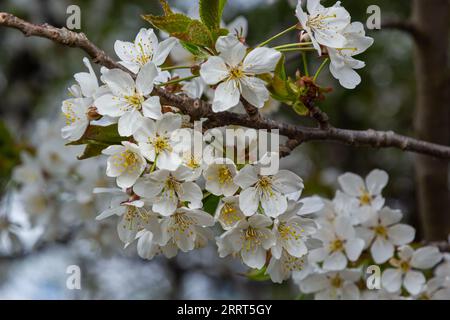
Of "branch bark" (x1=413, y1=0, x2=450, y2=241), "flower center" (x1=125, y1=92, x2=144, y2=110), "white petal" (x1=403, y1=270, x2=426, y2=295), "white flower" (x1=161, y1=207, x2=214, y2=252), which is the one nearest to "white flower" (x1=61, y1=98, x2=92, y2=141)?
"flower center" (x1=125, y1=92, x2=144, y2=110)

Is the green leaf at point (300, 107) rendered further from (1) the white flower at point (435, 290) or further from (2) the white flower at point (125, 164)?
(1) the white flower at point (435, 290)

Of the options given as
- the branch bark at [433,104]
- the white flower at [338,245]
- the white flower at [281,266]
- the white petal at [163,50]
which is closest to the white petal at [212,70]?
the white petal at [163,50]

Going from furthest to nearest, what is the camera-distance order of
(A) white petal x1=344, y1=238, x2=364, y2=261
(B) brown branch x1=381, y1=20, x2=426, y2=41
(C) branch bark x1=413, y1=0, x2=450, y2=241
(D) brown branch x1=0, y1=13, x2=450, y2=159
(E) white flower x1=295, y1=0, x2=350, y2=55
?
(C) branch bark x1=413, y1=0, x2=450, y2=241 < (B) brown branch x1=381, y1=20, x2=426, y2=41 < (A) white petal x1=344, y1=238, x2=364, y2=261 < (E) white flower x1=295, y1=0, x2=350, y2=55 < (D) brown branch x1=0, y1=13, x2=450, y2=159

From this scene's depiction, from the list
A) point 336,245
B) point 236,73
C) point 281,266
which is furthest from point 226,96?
point 336,245

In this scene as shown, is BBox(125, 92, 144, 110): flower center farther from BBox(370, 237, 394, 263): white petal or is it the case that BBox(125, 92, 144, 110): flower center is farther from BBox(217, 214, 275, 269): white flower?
BBox(370, 237, 394, 263): white petal
